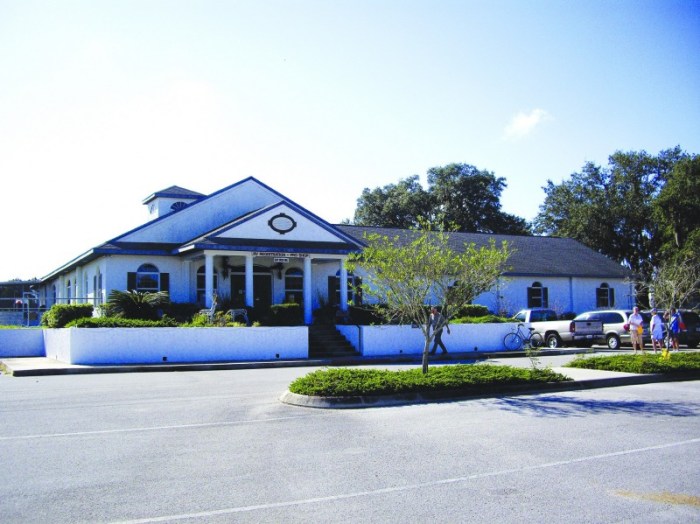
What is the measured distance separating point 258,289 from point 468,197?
34.4 meters

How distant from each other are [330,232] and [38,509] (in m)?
23.2

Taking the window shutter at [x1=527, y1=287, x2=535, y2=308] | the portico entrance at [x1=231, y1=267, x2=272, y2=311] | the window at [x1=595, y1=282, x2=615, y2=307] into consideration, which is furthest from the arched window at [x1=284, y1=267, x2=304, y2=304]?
the window at [x1=595, y1=282, x2=615, y2=307]

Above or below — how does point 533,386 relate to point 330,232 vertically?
below

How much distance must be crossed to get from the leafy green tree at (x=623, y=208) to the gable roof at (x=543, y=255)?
1107cm

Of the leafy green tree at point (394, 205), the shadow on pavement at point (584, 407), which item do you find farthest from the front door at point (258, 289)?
the leafy green tree at point (394, 205)

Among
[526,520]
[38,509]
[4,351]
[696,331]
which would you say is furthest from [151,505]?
[696,331]

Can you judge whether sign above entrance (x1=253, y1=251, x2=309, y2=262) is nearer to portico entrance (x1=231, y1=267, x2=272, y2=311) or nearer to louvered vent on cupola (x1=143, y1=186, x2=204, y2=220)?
portico entrance (x1=231, y1=267, x2=272, y2=311)

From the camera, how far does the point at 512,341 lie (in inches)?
1046

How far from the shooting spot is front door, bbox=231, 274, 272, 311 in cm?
2961

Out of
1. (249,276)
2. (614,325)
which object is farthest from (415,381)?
(614,325)

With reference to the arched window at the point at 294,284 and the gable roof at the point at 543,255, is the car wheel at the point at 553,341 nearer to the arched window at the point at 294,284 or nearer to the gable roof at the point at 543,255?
the gable roof at the point at 543,255

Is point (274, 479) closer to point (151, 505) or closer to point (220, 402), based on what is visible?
point (151, 505)

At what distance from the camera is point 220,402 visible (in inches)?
496

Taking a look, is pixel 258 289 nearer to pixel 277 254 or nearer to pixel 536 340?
pixel 277 254
